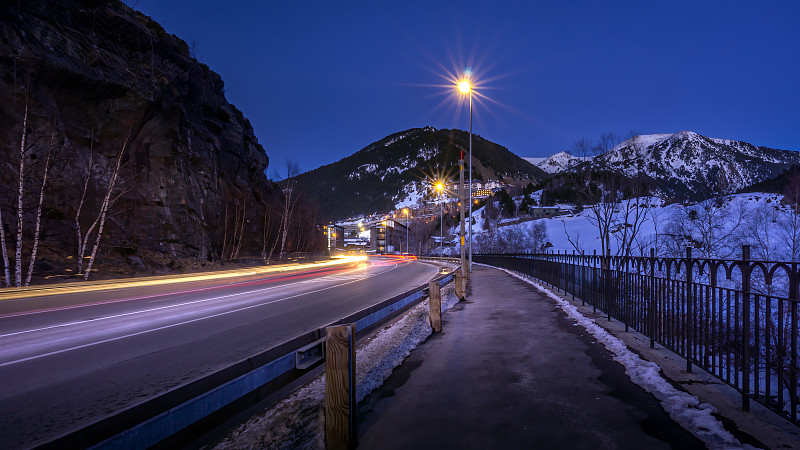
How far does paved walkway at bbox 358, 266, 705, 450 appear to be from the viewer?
3641 millimetres

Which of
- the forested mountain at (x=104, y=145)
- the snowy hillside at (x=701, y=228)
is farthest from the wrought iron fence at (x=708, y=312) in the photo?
the forested mountain at (x=104, y=145)

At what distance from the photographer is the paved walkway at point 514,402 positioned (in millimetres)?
3641

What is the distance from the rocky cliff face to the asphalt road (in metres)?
10.3

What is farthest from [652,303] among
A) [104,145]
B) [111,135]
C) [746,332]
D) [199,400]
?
[111,135]

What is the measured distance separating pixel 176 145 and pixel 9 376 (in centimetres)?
3148

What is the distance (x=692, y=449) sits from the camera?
134 inches

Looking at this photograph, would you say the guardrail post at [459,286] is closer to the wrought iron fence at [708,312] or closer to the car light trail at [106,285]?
the wrought iron fence at [708,312]

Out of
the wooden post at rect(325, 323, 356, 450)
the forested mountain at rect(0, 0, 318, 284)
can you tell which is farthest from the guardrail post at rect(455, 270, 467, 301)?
the forested mountain at rect(0, 0, 318, 284)

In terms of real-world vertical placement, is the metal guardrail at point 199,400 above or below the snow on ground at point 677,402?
above

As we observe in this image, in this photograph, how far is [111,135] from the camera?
91.7ft

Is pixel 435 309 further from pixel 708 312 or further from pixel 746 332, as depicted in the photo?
pixel 746 332

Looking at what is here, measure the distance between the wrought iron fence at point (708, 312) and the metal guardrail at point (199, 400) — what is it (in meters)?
4.13

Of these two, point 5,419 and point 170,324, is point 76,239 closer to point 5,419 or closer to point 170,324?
point 170,324

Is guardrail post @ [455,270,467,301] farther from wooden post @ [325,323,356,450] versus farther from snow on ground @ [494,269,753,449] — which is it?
wooden post @ [325,323,356,450]
